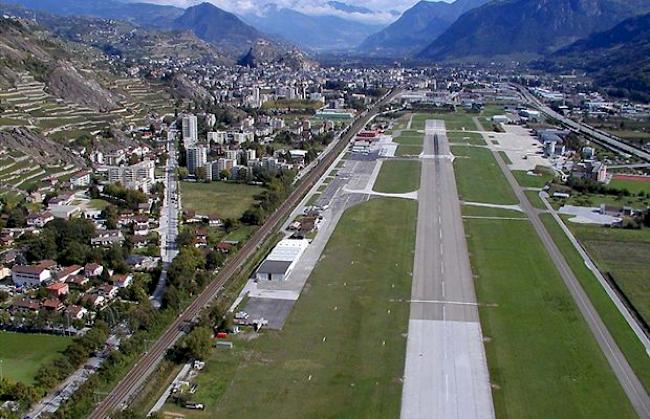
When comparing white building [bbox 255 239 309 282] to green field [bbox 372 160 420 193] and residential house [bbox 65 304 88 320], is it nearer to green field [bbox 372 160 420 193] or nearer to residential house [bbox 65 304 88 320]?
residential house [bbox 65 304 88 320]

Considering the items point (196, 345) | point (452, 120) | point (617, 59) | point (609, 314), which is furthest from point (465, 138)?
point (617, 59)

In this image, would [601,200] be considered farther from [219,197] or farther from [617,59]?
[617,59]

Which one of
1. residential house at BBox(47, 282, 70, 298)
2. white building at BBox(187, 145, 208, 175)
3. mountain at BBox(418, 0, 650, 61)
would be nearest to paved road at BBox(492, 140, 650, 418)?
residential house at BBox(47, 282, 70, 298)

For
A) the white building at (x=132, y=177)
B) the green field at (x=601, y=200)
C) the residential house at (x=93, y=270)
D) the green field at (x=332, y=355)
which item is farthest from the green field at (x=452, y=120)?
the residential house at (x=93, y=270)

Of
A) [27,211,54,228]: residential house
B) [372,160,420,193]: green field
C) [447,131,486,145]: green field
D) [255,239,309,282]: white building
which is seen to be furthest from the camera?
[447,131,486,145]: green field

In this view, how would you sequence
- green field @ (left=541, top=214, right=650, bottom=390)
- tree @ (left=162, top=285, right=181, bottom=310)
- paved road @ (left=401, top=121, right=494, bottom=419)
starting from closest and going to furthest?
1. paved road @ (left=401, top=121, right=494, bottom=419)
2. green field @ (left=541, top=214, right=650, bottom=390)
3. tree @ (left=162, top=285, right=181, bottom=310)
